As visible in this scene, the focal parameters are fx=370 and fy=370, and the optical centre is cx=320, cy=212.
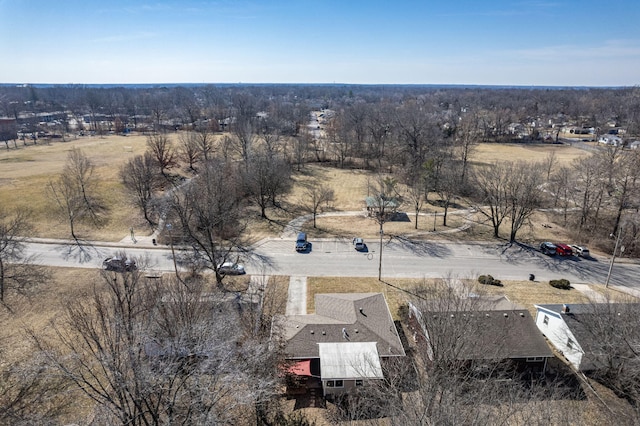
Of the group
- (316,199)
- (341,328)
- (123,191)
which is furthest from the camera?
(123,191)

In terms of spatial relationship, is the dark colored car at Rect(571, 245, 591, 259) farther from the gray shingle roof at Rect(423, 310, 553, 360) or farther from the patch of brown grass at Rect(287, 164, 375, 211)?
the patch of brown grass at Rect(287, 164, 375, 211)

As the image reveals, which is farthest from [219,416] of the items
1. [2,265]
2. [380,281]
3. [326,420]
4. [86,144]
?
[86,144]

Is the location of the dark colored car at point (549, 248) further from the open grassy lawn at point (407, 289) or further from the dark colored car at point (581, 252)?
the open grassy lawn at point (407, 289)

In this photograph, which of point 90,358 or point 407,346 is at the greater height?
point 90,358

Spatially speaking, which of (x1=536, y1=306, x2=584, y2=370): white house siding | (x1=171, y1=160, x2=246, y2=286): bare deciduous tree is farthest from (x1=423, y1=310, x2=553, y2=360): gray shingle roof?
(x1=171, y1=160, x2=246, y2=286): bare deciduous tree

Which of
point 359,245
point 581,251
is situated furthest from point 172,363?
point 581,251

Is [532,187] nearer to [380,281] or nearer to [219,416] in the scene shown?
[380,281]

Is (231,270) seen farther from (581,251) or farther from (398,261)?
(581,251)
